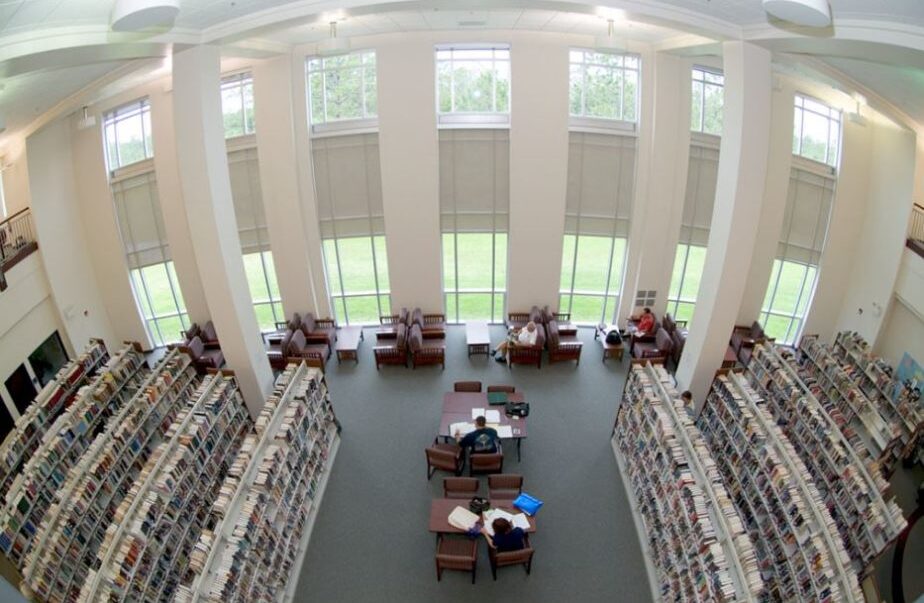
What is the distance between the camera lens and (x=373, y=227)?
39.7ft

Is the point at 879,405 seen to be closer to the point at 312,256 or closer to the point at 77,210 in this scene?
the point at 312,256

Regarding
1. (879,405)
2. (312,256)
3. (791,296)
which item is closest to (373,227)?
(312,256)

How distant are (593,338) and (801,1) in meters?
8.63

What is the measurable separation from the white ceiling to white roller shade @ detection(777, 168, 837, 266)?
2418 mm

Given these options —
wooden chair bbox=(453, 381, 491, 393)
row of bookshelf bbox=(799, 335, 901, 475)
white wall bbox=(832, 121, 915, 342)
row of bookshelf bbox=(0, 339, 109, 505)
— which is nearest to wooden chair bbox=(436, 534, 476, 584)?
wooden chair bbox=(453, 381, 491, 393)

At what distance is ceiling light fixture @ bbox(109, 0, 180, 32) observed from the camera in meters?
4.25

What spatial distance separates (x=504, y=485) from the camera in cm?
782

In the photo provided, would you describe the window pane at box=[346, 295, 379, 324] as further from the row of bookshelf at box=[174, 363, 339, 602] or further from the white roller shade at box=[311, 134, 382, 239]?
the row of bookshelf at box=[174, 363, 339, 602]

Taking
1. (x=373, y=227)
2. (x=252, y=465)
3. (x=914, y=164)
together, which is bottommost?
(x=252, y=465)

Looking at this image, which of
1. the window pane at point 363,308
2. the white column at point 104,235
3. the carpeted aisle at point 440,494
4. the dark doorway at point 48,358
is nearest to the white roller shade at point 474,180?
the carpeted aisle at point 440,494

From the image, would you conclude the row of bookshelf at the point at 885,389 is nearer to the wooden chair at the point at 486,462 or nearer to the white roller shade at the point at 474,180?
the wooden chair at the point at 486,462

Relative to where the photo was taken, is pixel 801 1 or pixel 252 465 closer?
pixel 801 1

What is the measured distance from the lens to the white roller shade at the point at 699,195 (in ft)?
37.6

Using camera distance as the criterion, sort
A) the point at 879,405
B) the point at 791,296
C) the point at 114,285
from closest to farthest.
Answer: the point at 879,405, the point at 114,285, the point at 791,296
